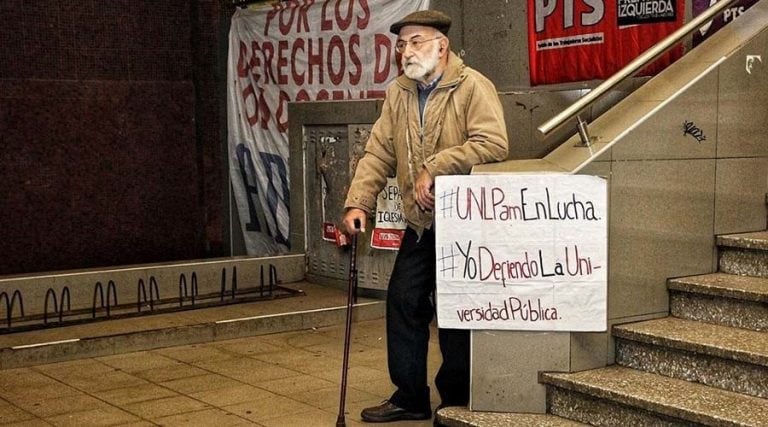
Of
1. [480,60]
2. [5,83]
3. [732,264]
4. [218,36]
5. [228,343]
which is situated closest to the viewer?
[732,264]

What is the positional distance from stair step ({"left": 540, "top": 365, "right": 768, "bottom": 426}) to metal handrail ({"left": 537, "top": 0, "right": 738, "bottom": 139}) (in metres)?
1.16

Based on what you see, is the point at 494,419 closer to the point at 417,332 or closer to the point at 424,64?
the point at 417,332

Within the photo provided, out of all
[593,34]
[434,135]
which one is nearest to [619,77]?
[434,135]

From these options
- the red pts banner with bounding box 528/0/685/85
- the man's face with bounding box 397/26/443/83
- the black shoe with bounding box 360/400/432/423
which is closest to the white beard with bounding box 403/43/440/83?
the man's face with bounding box 397/26/443/83

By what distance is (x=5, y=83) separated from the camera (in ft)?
34.4

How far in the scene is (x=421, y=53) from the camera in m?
5.55

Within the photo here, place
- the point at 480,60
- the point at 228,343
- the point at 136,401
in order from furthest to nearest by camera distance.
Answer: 1. the point at 480,60
2. the point at 228,343
3. the point at 136,401

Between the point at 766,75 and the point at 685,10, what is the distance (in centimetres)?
146

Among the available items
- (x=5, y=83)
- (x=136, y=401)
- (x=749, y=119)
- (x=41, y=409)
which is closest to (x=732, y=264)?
(x=749, y=119)

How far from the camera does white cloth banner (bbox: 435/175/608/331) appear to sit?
5281 mm

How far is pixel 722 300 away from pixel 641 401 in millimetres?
911

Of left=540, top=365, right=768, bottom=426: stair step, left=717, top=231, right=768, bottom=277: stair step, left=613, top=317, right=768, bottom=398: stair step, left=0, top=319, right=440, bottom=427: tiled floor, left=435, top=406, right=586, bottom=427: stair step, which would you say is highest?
left=717, top=231, right=768, bottom=277: stair step

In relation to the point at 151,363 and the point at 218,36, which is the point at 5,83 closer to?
the point at 218,36

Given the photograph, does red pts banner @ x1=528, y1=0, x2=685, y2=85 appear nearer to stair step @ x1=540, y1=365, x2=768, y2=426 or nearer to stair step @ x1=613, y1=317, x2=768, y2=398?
stair step @ x1=613, y1=317, x2=768, y2=398
